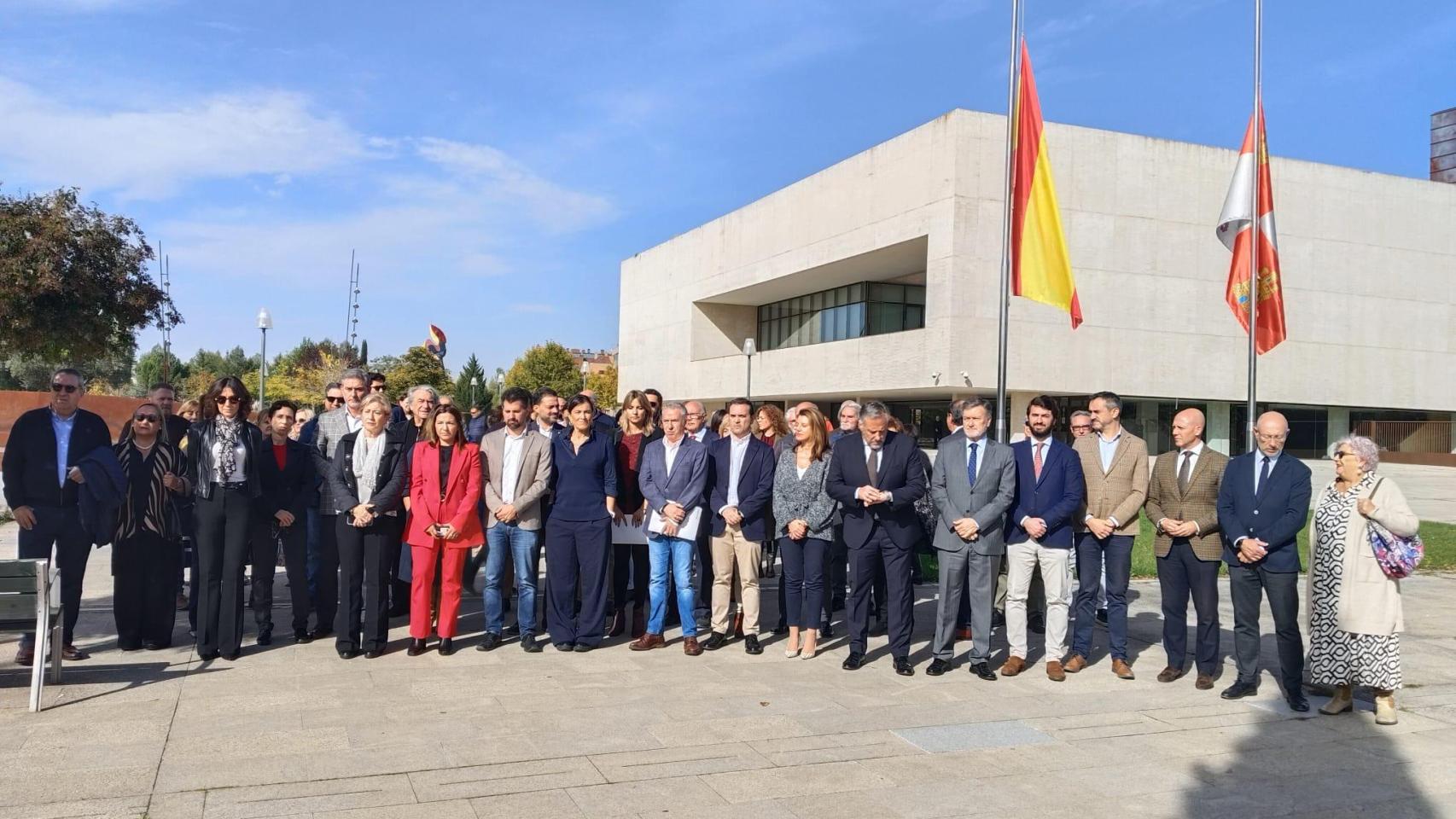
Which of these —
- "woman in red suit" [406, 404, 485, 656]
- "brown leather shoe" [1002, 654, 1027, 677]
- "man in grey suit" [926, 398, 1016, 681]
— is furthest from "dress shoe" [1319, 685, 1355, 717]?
"woman in red suit" [406, 404, 485, 656]

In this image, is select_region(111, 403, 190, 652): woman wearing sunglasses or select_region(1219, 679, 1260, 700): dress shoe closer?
select_region(1219, 679, 1260, 700): dress shoe

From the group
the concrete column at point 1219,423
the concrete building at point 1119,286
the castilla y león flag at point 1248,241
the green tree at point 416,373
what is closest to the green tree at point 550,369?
the green tree at point 416,373

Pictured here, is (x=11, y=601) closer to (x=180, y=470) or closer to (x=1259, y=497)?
(x=180, y=470)

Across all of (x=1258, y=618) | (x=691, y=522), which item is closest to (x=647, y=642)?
(x=691, y=522)

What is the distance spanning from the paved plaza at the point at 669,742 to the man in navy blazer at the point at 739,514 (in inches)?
18.3

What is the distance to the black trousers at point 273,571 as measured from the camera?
759 cm

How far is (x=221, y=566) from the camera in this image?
7.14m

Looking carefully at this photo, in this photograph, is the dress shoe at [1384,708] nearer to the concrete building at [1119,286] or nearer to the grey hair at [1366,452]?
the grey hair at [1366,452]

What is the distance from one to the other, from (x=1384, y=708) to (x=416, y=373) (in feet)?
171

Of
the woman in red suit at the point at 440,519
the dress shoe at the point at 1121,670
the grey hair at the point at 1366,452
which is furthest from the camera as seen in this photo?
the woman in red suit at the point at 440,519

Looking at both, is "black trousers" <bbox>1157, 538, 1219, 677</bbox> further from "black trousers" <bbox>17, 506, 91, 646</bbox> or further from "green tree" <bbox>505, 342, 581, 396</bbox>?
"green tree" <bbox>505, 342, 581, 396</bbox>

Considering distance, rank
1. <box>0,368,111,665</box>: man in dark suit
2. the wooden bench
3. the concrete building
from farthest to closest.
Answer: the concrete building
<box>0,368,111,665</box>: man in dark suit
the wooden bench

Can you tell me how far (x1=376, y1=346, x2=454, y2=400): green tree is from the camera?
53688 mm

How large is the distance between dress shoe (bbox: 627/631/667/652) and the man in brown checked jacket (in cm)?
356
